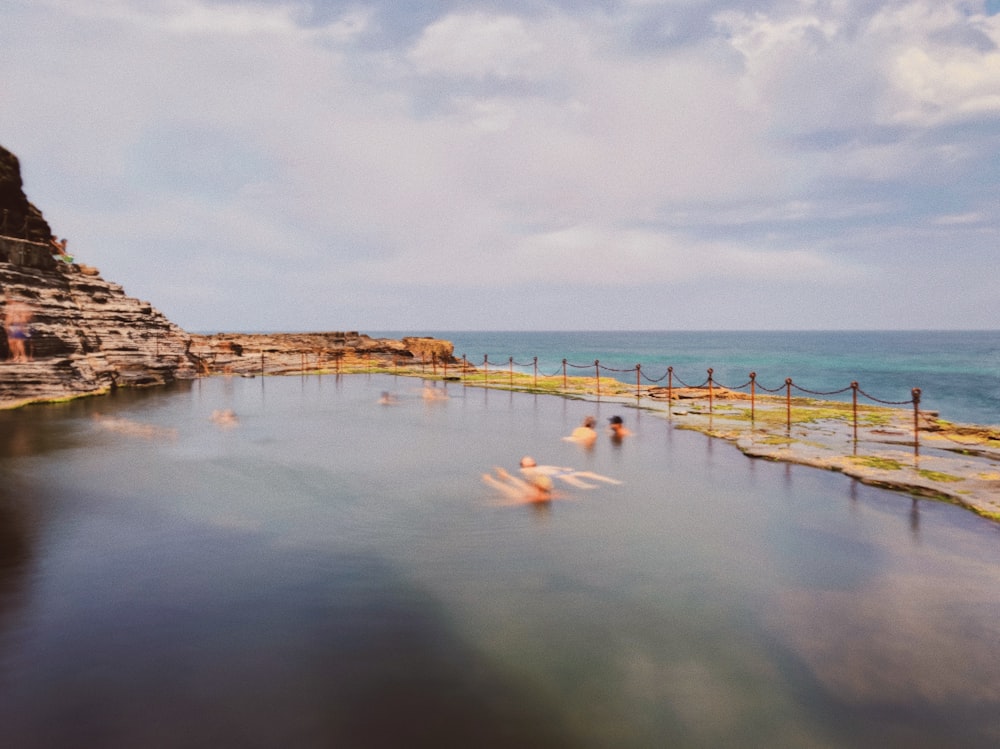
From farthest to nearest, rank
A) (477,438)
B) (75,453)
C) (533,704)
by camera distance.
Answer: (477,438) → (75,453) → (533,704)

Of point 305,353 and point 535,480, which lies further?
point 305,353

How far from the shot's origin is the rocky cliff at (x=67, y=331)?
69.2 ft

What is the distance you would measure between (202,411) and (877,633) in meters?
20.1

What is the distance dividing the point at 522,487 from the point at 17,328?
22081 mm

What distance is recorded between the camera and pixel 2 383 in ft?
65.3

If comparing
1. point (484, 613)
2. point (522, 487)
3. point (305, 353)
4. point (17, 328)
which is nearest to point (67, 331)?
point (17, 328)

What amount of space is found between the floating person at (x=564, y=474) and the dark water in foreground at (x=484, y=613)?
0.60 meters

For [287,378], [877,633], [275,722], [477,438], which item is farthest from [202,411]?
[877,633]

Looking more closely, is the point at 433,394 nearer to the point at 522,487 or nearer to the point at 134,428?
the point at 134,428

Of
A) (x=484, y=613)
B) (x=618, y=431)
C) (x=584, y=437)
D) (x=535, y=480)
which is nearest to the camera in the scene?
(x=484, y=613)

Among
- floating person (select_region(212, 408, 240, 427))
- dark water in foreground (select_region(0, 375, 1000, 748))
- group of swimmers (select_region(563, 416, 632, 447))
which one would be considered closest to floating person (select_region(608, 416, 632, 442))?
group of swimmers (select_region(563, 416, 632, 447))

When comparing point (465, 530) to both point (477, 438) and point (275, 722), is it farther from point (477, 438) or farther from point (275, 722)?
point (477, 438)

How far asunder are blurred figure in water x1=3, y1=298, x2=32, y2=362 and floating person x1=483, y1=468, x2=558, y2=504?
20828 millimetres

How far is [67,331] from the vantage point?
23.6 metres
